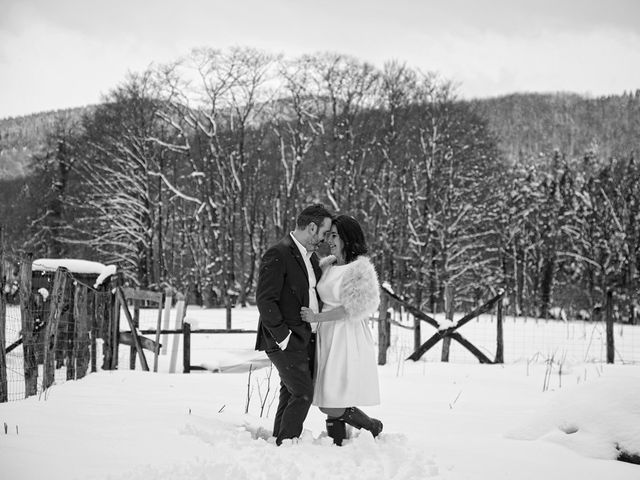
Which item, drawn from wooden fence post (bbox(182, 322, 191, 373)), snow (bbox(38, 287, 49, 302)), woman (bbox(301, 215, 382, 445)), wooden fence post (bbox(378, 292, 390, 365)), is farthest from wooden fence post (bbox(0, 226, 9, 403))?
wooden fence post (bbox(378, 292, 390, 365))

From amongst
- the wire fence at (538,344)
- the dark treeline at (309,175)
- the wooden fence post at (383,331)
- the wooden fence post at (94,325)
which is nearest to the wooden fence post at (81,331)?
the wooden fence post at (94,325)

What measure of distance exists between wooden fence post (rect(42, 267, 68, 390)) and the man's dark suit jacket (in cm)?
333

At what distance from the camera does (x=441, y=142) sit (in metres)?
25.6

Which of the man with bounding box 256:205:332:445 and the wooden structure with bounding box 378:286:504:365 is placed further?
the wooden structure with bounding box 378:286:504:365

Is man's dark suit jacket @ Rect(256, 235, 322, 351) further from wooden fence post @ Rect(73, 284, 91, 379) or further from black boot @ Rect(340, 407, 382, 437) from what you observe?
wooden fence post @ Rect(73, 284, 91, 379)

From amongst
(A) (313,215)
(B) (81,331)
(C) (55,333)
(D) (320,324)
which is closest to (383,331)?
(B) (81,331)

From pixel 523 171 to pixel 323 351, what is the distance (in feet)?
109

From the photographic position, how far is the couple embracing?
163 inches

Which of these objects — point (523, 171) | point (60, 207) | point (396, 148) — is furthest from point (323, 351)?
point (523, 171)

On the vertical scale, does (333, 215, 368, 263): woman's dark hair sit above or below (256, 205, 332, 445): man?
above

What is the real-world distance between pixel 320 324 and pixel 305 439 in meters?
0.85

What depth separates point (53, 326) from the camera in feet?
21.3

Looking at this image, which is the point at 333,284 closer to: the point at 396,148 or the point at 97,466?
the point at 97,466

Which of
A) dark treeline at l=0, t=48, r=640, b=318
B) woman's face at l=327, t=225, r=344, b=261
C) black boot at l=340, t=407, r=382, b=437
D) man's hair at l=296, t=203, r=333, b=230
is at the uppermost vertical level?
dark treeline at l=0, t=48, r=640, b=318
